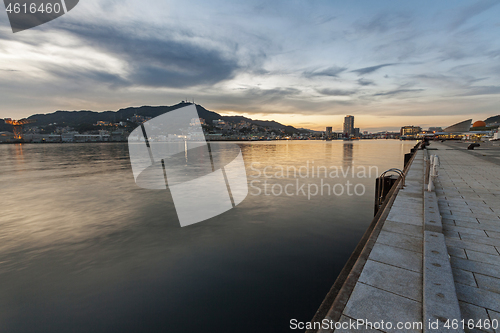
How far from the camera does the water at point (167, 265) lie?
286 inches

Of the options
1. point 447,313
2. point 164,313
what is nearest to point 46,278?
point 164,313

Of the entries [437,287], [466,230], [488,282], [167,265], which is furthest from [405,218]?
[167,265]

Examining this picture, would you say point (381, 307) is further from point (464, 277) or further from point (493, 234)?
point (493, 234)

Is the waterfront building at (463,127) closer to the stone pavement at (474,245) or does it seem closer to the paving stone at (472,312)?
the stone pavement at (474,245)

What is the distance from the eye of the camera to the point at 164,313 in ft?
24.2

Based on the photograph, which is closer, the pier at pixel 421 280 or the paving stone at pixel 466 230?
the pier at pixel 421 280

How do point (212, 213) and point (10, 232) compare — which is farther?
point (212, 213)

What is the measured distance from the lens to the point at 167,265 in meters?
10.0

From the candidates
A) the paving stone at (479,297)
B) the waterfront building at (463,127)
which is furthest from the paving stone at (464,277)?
the waterfront building at (463,127)

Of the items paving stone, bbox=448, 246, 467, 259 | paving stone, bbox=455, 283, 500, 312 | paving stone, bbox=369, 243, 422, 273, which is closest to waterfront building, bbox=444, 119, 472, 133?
paving stone, bbox=448, 246, 467, 259

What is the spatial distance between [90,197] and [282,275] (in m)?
20.6

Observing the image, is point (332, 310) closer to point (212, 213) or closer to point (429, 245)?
point (429, 245)

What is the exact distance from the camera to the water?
286 inches

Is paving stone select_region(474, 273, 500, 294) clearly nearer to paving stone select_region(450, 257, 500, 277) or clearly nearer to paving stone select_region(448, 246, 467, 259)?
paving stone select_region(450, 257, 500, 277)
